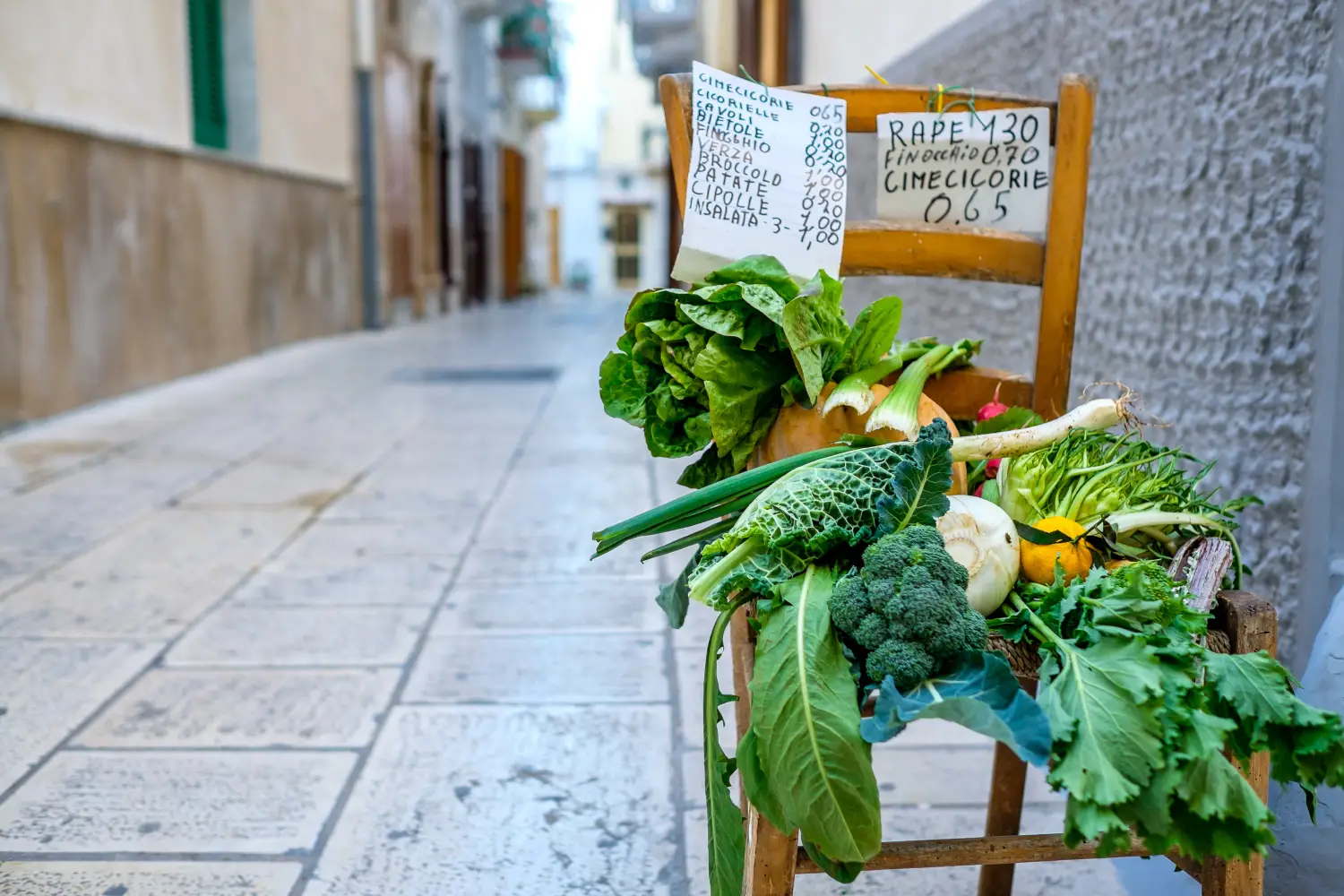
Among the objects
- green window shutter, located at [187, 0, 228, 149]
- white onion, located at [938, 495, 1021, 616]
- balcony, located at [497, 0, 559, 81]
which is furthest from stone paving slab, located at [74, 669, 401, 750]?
balcony, located at [497, 0, 559, 81]

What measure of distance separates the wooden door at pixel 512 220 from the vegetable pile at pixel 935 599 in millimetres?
22516

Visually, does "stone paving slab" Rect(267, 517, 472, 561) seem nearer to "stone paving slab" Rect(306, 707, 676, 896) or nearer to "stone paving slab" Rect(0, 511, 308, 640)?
"stone paving slab" Rect(0, 511, 308, 640)

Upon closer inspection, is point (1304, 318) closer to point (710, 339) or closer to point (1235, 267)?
point (1235, 267)

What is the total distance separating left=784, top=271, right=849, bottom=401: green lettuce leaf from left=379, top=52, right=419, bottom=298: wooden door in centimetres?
1195

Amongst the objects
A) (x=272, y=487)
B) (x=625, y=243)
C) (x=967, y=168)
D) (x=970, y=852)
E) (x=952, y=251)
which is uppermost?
(x=967, y=168)

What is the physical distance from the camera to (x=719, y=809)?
4.08 feet

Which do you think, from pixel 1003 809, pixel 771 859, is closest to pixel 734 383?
pixel 771 859

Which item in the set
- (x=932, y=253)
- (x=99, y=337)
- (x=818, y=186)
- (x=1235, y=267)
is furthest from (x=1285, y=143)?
(x=99, y=337)

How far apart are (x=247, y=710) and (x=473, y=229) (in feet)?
58.4

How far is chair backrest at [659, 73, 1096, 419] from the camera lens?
1729 mm

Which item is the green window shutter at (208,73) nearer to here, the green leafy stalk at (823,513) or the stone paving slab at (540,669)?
the stone paving slab at (540,669)

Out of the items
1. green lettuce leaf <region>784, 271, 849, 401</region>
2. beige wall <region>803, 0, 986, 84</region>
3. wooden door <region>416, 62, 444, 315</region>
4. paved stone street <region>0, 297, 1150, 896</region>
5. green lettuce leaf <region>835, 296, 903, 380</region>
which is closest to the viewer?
green lettuce leaf <region>784, 271, 849, 401</region>

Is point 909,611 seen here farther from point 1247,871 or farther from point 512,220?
point 512,220

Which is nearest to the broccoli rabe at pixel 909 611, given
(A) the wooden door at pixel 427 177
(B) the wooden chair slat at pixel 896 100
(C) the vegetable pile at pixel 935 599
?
(C) the vegetable pile at pixel 935 599
